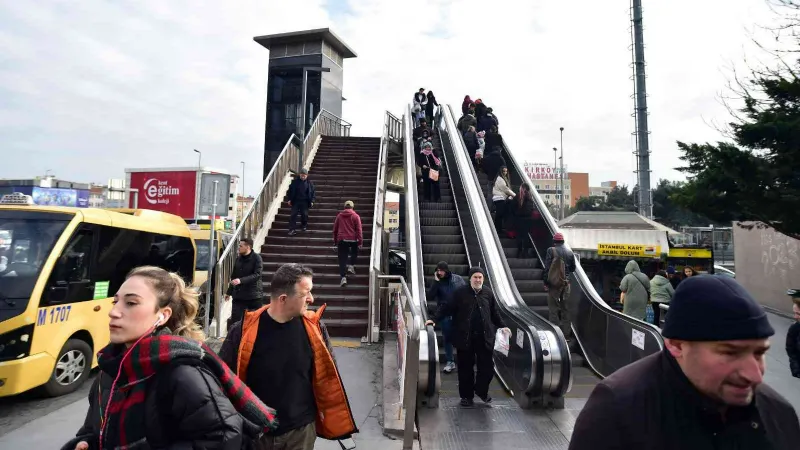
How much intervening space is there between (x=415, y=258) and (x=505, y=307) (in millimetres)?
2059

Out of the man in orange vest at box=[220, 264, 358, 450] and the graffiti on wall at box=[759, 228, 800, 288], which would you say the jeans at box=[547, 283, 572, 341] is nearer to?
the man in orange vest at box=[220, 264, 358, 450]

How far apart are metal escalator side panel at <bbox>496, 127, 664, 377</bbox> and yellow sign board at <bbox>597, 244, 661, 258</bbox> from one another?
8.66 meters

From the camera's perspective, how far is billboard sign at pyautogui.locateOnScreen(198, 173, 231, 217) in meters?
10.7

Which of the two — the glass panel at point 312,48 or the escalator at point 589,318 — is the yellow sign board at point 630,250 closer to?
the escalator at point 589,318

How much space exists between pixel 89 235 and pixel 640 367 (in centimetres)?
738

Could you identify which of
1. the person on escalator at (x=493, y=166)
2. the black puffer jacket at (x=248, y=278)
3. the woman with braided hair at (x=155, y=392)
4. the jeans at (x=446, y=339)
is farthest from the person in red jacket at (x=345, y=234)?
the woman with braided hair at (x=155, y=392)

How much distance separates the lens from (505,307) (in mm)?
6984

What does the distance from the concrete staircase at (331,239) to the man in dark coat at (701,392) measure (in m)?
7.49

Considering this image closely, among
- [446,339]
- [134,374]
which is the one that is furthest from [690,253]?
[134,374]

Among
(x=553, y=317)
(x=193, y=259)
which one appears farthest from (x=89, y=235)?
(x=553, y=317)

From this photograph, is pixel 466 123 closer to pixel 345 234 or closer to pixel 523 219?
pixel 523 219

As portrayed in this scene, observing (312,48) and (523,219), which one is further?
(312,48)

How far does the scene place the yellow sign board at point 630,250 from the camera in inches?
630

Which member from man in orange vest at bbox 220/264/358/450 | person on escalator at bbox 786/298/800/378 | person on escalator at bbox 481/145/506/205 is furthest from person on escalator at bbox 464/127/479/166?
man in orange vest at bbox 220/264/358/450
